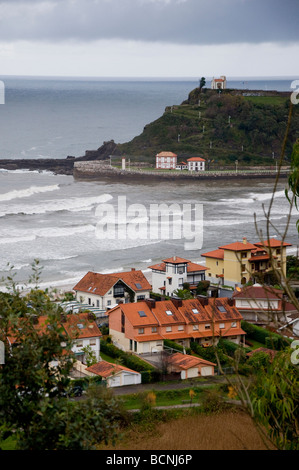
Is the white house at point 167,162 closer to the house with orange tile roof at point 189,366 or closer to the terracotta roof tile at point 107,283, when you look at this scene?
the terracotta roof tile at point 107,283

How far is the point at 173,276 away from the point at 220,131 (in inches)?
2209

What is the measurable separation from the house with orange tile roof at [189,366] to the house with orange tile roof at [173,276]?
239 inches

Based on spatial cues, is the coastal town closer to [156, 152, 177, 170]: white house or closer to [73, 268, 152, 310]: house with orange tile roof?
[73, 268, 152, 310]: house with orange tile roof

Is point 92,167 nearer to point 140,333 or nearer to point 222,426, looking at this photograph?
point 140,333

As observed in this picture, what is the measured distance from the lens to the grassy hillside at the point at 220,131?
242ft

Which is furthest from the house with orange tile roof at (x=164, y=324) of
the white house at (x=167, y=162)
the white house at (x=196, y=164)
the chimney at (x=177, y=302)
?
the white house at (x=167, y=162)

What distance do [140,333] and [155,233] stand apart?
57.3 feet

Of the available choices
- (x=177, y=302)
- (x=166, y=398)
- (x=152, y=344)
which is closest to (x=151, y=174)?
(x=177, y=302)

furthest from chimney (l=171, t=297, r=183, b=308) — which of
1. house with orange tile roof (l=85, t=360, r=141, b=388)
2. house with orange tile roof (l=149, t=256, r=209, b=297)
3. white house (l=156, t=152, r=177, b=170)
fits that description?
white house (l=156, t=152, r=177, b=170)

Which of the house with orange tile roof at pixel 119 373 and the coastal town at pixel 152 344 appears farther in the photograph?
the house with orange tile roof at pixel 119 373

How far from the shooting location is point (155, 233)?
114ft

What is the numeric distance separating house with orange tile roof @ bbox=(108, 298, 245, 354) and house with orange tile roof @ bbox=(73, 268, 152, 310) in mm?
2347

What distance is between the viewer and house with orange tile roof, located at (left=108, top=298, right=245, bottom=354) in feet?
57.3
